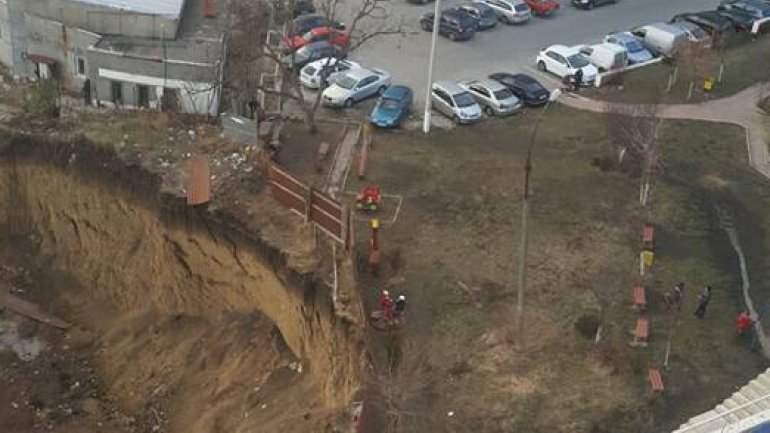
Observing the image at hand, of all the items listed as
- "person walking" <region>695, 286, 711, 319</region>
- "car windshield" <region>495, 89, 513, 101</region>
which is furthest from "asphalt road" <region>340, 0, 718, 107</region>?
"person walking" <region>695, 286, 711, 319</region>

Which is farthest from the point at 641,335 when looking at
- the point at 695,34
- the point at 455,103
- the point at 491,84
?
the point at 695,34

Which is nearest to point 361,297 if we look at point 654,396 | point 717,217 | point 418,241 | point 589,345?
point 418,241

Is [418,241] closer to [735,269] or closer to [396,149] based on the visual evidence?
[396,149]

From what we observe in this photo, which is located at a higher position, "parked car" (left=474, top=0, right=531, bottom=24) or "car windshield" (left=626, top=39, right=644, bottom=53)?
"parked car" (left=474, top=0, right=531, bottom=24)

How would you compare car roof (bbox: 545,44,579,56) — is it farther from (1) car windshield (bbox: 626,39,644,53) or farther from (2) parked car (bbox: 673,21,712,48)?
(2) parked car (bbox: 673,21,712,48)

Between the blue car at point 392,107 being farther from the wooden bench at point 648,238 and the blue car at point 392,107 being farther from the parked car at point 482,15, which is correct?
the wooden bench at point 648,238

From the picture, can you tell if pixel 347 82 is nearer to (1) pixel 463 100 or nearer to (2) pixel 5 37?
(1) pixel 463 100

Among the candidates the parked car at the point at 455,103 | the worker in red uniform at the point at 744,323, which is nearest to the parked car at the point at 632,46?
the parked car at the point at 455,103
